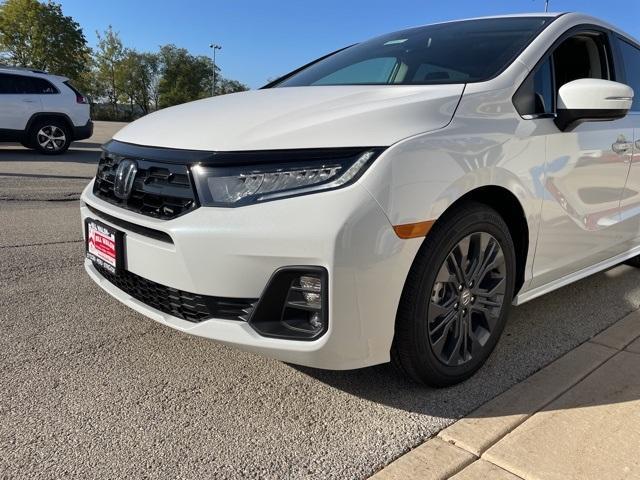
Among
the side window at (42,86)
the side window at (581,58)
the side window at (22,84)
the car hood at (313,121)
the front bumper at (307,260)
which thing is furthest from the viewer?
the side window at (42,86)

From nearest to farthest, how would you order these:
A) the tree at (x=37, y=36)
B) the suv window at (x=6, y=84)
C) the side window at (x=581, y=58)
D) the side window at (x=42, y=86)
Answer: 1. the side window at (x=581, y=58)
2. the suv window at (x=6, y=84)
3. the side window at (x=42, y=86)
4. the tree at (x=37, y=36)

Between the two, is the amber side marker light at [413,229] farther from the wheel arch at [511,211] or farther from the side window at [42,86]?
the side window at [42,86]

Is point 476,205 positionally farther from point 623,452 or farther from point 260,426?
point 260,426

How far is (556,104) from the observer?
2611 millimetres

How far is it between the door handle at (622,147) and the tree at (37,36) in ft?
154

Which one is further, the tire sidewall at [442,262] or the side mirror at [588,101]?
the side mirror at [588,101]

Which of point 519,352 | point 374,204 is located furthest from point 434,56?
point 519,352

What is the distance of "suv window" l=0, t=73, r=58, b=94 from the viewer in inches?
413

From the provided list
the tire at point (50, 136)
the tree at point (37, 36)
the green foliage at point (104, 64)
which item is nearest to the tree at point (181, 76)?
the green foliage at point (104, 64)

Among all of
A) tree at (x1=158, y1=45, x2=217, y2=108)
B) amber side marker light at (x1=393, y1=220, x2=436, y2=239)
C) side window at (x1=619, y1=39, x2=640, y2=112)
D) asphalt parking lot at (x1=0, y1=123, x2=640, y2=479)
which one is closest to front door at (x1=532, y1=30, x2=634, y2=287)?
side window at (x1=619, y1=39, x2=640, y2=112)

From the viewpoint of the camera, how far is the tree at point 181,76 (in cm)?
6644

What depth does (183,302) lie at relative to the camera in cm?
212

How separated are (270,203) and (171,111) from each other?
117 cm

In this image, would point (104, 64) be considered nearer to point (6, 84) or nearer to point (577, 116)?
point (6, 84)
